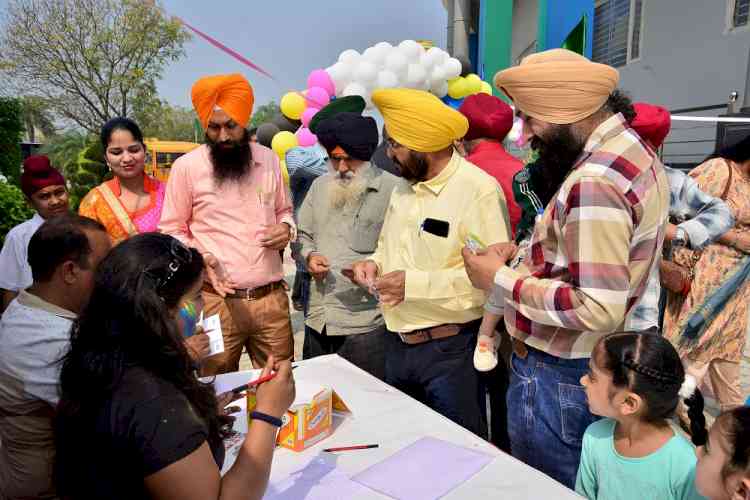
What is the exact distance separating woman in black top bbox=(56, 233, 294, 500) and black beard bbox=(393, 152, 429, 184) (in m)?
1.10

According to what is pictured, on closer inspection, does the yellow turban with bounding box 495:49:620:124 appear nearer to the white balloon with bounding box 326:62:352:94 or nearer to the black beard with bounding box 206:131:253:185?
the black beard with bounding box 206:131:253:185

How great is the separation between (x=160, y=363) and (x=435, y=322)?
1.12 m

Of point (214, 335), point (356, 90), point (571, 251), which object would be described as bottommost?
point (214, 335)

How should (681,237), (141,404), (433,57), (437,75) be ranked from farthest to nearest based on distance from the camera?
(437,75)
(433,57)
(681,237)
(141,404)

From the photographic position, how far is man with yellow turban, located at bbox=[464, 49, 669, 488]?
4.19 feet

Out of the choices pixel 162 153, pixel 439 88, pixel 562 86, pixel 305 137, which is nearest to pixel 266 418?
pixel 562 86

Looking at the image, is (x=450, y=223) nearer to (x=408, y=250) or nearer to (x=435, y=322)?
(x=408, y=250)

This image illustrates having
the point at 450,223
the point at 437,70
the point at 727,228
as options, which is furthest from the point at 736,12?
the point at 450,223

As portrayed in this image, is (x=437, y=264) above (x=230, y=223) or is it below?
below

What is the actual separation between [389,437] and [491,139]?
1954mm

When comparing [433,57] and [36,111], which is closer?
[433,57]

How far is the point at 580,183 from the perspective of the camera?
1292 millimetres

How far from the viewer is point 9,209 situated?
5152 mm

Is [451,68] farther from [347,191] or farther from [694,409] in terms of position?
[694,409]
